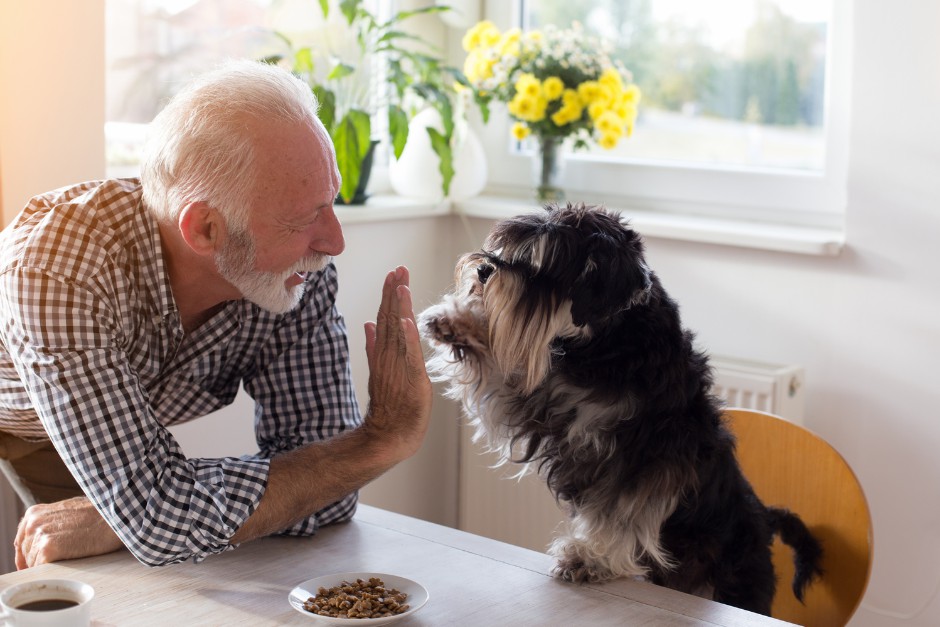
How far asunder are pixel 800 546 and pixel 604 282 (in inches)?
29.0

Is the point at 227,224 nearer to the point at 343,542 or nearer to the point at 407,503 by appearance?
the point at 343,542

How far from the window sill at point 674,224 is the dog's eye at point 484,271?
853mm

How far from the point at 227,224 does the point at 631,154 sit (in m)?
1.80

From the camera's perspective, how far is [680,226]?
2836 millimetres

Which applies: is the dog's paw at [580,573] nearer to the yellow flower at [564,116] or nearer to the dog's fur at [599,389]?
the dog's fur at [599,389]

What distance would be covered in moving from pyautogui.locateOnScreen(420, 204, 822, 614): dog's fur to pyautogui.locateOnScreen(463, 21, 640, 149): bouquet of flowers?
1.47 m

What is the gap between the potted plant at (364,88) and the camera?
284cm

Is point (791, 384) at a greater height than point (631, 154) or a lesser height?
lesser

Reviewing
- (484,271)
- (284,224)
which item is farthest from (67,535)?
(484,271)

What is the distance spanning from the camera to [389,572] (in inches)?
62.5

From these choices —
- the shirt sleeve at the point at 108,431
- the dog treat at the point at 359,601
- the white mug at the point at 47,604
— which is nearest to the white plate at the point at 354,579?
the dog treat at the point at 359,601

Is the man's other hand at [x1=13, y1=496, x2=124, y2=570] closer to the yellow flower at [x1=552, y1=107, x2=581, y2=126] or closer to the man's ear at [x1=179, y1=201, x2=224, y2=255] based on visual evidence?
the man's ear at [x1=179, y1=201, x2=224, y2=255]

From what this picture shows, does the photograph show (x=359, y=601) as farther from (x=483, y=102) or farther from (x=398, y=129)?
(x=483, y=102)

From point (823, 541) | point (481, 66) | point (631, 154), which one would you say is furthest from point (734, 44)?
point (823, 541)
